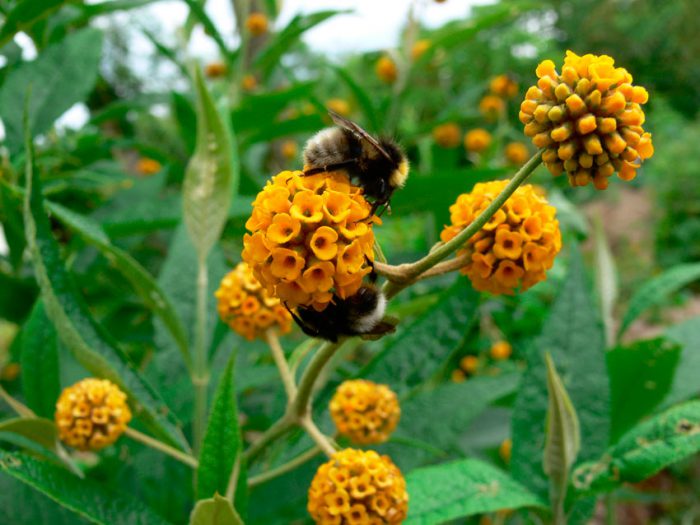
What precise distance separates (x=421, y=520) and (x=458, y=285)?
1.31 feet

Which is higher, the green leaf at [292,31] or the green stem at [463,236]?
the green leaf at [292,31]

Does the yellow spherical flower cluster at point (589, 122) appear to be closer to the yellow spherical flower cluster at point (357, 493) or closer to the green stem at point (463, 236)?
the green stem at point (463, 236)

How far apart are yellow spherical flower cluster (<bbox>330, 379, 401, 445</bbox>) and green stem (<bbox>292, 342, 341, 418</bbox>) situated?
154mm

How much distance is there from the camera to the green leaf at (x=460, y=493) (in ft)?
2.83

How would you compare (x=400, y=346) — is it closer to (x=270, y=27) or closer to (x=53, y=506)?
(x=53, y=506)

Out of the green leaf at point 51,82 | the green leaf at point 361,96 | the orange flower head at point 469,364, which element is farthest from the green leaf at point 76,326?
the orange flower head at point 469,364

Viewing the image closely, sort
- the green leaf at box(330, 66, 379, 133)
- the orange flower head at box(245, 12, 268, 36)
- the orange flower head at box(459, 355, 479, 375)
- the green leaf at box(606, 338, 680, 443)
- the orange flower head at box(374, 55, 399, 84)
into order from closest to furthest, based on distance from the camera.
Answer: the green leaf at box(606, 338, 680, 443) < the green leaf at box(330, 66, 379, 133) < the orange flower head at box(459, 355, 479, 375) < the orange flower head at box(245, 12, 268, 36) < the orange flower head at box(374, 55, 399, 84)

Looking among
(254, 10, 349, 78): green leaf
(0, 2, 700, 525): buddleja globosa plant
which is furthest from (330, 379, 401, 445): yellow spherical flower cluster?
(254, 10, 349, 78): green leaf

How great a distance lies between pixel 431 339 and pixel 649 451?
0.36 m

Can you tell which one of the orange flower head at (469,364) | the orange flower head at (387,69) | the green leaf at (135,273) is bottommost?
the orange flower head at (469,364)

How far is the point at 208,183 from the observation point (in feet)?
3.71

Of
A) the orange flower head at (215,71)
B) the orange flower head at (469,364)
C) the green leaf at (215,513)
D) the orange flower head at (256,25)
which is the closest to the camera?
the green leaf at (215,513)

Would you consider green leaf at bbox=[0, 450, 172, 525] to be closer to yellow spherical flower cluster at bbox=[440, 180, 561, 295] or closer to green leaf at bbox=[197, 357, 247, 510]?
green leaf at bbox=[197, 357, 247, 510]

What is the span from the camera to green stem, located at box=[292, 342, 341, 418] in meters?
0.72
